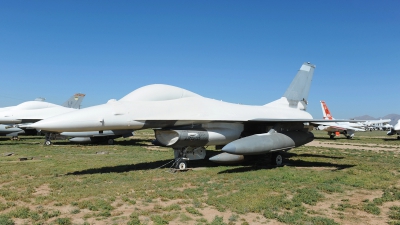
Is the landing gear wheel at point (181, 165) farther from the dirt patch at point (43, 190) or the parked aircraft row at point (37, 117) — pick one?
the parked aircraft row at point (37, 117)

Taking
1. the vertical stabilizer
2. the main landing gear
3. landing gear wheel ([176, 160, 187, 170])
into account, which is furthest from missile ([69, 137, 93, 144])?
the vertical stabilizer

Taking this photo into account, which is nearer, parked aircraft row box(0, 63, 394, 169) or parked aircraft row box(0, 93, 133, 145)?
parked aircraft row box(0, 63, 394, 169)

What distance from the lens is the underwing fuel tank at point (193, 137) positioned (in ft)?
32.5

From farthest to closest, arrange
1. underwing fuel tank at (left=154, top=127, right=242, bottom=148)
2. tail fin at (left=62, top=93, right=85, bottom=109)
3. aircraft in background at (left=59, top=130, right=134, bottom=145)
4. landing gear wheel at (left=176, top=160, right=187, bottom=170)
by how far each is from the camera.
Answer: tail fin at (left=62, top=93, right=85, bottom=109) → aircraft in background at (left=59, top=130, right=134, bottom=145) → landing gear wheel at (left=176, top=160, right=187, bottom=170) → underwing fuel tank at (left=154, top=127, right=242, bottom=148)

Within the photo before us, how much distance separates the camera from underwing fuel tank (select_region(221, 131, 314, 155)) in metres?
9.56

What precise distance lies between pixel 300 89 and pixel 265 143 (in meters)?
6.52

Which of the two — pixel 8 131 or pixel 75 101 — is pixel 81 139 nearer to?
pixel 8 131

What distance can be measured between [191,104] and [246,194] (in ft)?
15.3

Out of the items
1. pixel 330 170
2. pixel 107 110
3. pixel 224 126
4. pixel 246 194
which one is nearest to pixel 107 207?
pixel 246 194

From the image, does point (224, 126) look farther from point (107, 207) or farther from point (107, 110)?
point (107, 207)

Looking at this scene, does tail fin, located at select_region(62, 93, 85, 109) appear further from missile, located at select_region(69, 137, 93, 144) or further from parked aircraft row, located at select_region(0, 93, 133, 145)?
missile, located at select_region(69, 137, 93, 144)

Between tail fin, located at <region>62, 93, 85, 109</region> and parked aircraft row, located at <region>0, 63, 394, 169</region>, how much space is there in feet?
85.9

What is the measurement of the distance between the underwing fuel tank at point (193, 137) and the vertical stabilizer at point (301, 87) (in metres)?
5.78

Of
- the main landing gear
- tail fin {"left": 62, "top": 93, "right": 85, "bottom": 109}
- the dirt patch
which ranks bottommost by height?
the dirt patch
